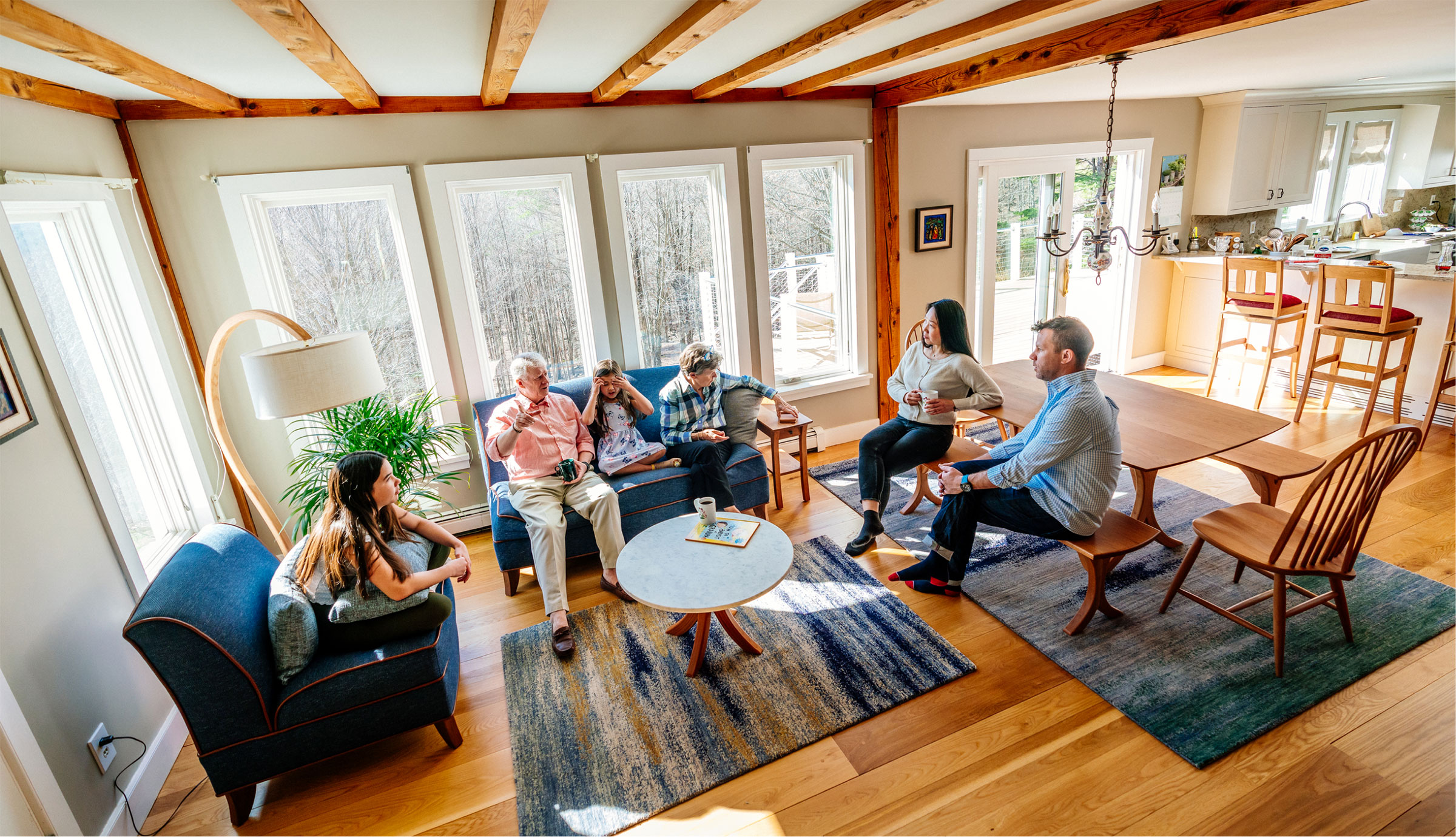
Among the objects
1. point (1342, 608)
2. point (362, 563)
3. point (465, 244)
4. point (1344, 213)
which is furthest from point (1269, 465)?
point (1344, 213)

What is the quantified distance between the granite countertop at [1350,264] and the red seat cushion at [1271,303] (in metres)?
0.23

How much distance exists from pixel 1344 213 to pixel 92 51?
9.56m

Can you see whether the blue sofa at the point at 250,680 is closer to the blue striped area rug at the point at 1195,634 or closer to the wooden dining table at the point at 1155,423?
the blue striped area rug at the point at 1195,634

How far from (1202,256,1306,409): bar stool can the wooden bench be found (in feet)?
7.96

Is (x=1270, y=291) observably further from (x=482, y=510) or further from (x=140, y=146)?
(x=140, y=146)

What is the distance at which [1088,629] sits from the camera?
107 inches

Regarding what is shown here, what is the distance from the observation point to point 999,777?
2078 millimetres

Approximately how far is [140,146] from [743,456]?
3116 mm

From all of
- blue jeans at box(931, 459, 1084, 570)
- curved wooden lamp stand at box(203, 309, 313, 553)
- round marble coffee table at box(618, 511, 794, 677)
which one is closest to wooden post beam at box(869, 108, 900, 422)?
blue jeans at box(931, 459, 1084, 570)

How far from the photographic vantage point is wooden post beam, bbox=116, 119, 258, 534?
9.71 ft

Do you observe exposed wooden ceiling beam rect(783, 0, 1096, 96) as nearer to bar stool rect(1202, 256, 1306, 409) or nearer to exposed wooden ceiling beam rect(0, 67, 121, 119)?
exposed wooden ceiling beam rect(0, 67, 121, 119)

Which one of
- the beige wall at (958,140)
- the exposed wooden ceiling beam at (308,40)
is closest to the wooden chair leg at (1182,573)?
the beige wall at (958,140)

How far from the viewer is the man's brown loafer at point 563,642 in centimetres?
278

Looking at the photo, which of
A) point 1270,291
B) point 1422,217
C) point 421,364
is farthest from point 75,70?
point 1422,217
